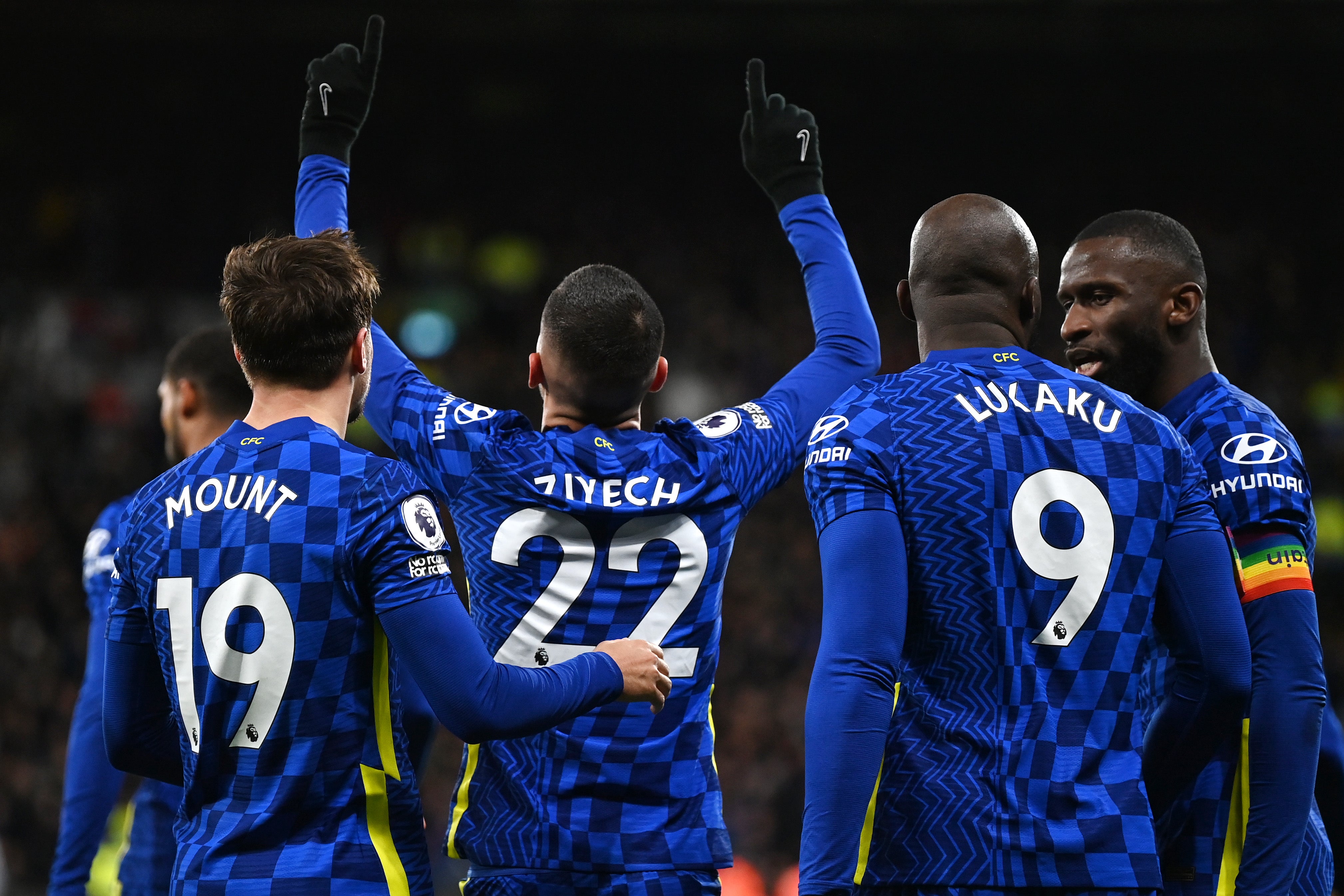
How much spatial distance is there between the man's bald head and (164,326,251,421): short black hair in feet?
7.48

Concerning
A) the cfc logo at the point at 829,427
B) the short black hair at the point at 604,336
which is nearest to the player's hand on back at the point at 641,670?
the cfc logo at the point at 829,427

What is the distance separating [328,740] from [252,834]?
0.20m

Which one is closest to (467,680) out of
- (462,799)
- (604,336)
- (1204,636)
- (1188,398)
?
(462,799)

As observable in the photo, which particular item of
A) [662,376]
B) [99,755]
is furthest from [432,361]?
[662,376]

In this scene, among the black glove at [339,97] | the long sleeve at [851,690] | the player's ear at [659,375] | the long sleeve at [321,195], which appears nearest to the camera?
the long sleeve at [851,690]

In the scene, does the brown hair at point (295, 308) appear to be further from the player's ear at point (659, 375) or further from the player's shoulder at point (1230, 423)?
the player's shoulder at point (1230, 423)

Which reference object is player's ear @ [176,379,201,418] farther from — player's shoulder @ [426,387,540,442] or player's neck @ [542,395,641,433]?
player's neck @ [542,395,641,433]

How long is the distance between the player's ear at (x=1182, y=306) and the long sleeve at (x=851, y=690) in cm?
116

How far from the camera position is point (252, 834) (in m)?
2.19

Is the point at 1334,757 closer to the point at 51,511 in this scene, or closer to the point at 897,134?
the point at 51,511

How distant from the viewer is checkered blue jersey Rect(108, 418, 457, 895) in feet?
7.13

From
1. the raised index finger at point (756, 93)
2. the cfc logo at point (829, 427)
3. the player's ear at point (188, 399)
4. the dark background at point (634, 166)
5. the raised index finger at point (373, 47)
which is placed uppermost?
the dark background at point (634, 166)

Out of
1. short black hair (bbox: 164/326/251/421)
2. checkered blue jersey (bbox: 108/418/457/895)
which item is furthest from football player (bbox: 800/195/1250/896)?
short black hair (bbox: 164/326/251/421)

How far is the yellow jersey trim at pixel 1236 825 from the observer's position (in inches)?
103
